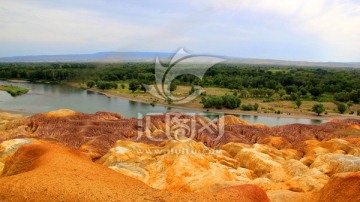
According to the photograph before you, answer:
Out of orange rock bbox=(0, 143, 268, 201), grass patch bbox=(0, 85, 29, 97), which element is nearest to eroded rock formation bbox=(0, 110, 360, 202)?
orange rock bbox=(0, 143, 268, 201)

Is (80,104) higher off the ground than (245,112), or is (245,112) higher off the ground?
(80,104)

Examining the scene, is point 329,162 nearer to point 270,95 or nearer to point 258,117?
point 258,117

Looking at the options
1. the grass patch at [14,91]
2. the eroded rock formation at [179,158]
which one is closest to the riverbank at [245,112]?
the grass patch at [14,91]

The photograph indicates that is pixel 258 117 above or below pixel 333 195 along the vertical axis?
below

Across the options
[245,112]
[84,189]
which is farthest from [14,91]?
[84,189]

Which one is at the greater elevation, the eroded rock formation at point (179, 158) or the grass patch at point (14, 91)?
the eroded rock formation at point (179, 158)

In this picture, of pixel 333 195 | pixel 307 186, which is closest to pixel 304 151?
pixel 307 186

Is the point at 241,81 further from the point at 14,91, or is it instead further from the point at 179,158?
the point at 179,158

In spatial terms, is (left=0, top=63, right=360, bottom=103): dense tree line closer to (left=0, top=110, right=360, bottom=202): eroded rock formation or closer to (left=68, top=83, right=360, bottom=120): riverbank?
(left=68, top=83, right=360, bottom=120): riverbank

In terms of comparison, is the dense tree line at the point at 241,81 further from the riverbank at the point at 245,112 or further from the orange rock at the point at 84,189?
the orange rock at the point at 84,189
